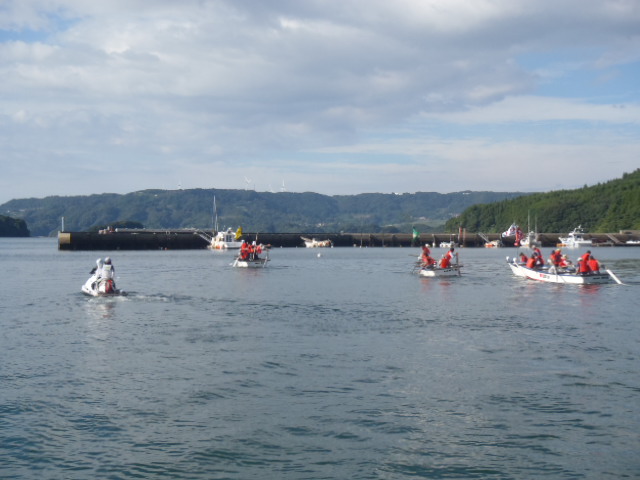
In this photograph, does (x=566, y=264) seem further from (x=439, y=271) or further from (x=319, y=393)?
(x=319, y=393)

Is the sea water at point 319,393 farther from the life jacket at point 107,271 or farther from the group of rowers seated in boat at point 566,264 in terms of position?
the group of rowers seated in boat at point 566,264

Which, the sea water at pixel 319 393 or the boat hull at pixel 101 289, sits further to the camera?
the boat hull at pixel 101 289

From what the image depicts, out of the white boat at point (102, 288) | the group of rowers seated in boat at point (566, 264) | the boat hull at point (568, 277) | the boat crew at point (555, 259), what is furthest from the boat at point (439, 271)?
the white boat at point (102, 288)

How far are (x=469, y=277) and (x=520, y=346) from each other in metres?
43.7

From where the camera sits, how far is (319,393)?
22.0 meters

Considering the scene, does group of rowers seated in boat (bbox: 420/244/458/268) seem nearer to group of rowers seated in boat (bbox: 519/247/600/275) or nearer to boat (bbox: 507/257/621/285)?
boat (bbox: 507/257/621/285)

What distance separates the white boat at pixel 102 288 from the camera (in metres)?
49.4

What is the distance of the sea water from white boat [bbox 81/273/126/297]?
5169 millimetres

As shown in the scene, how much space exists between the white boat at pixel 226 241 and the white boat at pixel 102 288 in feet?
376

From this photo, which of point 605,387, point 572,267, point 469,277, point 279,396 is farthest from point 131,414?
point 469,277

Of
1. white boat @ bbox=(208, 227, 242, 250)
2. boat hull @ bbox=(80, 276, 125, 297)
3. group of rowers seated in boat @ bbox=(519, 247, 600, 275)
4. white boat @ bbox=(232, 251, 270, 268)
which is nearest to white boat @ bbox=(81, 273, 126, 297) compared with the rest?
boat hull @ bbox=(80, 276, 125, 297)

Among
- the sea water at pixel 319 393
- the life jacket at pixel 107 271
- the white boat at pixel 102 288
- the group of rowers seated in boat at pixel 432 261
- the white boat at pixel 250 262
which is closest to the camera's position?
the sea water at pixel 319 393

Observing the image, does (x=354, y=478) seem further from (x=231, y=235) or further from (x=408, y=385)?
(x=231, y=235)

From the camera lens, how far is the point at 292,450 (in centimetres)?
1705
